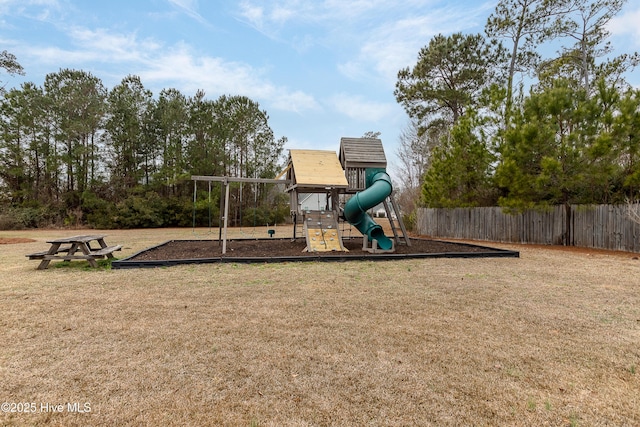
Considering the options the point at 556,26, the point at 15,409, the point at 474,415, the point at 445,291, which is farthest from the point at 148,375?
the point at 556,26

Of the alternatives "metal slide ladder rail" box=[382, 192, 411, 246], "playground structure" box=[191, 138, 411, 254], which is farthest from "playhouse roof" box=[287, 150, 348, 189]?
"metal slide ladder rail" box=[382, 192, 411, 246]

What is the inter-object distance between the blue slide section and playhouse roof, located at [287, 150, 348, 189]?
644 millimetres

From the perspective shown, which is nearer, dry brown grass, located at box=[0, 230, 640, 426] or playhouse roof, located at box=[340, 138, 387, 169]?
dry brown grass, located at box=[0, 230, 640, 426]

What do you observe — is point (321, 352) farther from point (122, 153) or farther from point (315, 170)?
point (122, 153)

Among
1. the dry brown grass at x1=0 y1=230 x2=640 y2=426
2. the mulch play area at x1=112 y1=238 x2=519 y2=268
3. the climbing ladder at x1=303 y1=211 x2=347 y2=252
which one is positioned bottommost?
the dry brown grass at x1=0 y1=230 x2=640 y2=426

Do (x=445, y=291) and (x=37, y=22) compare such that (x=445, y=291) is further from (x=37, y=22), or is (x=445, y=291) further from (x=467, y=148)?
(x=37, y=22)

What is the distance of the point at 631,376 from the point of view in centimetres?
239

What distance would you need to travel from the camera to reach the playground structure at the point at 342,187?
8977mm

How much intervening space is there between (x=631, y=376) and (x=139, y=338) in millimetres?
3919

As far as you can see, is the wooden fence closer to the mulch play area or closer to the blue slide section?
the mulch play area

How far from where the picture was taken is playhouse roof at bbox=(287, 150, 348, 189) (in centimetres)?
934

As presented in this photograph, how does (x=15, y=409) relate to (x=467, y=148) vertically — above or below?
below

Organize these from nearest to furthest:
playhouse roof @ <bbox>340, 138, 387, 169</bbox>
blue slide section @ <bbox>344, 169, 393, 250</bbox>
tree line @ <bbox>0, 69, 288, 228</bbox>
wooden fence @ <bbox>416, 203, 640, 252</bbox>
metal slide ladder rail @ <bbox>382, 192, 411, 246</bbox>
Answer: blue slide section @ <bbox>344, 169, 393, 250</bbox> < metal slide ladder rail @ <bbox>382, 192, 411, 246</bbox> < wooden fence @ <bbox>416, 203, 640, 252</bbox> < playhouse roof @ <bbox>340, 138, 387, 169</bbox> < tree line @ <bbox>0, 69, 288, 228</bbox>

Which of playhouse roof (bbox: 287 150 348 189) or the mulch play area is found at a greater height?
playhouse roof (bbox: 287 150 348 189)
